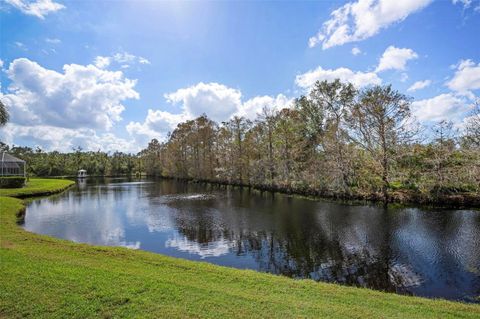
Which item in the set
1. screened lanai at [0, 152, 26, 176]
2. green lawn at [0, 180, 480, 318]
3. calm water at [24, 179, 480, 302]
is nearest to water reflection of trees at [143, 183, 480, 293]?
calm water at [24, 179, 480, 302]

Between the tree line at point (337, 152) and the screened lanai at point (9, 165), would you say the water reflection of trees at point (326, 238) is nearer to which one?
the tree line at point (337, 152)

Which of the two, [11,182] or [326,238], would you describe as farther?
[11,182]

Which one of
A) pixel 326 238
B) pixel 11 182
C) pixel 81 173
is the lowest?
pixel 326 238

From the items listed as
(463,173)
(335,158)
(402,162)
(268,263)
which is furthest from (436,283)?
(335,158)

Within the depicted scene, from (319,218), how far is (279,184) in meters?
22.7

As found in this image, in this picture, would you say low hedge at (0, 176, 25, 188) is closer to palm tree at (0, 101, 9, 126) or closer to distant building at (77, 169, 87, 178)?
palm tree at (0, 101, 9, 126)

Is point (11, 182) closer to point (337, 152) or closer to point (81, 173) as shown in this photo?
point (337, 152)

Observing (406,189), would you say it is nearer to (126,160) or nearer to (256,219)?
(256,219)

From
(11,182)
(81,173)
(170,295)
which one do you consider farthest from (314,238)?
(81,173)

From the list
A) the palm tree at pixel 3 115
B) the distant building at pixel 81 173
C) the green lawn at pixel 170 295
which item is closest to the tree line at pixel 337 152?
the palm tree at pixel 3 115

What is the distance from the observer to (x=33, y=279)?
356 inches

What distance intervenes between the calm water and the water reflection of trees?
0.05m

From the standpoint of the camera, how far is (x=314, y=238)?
18.4m

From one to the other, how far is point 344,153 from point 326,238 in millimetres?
24580
